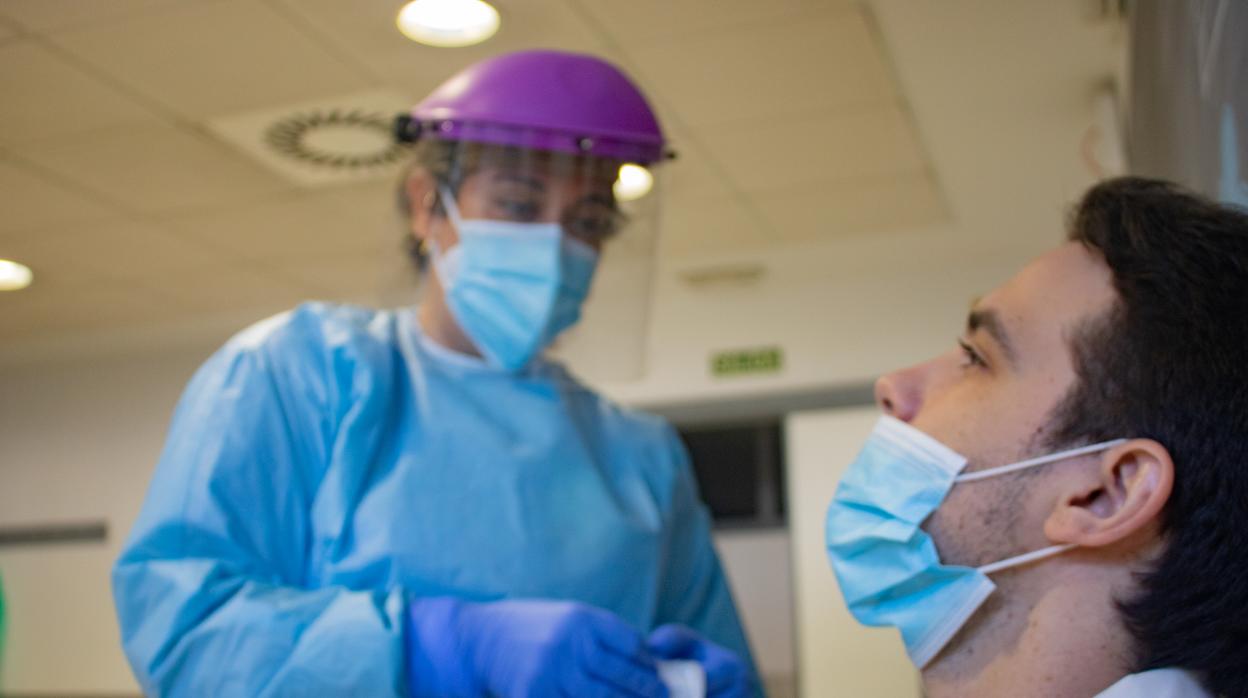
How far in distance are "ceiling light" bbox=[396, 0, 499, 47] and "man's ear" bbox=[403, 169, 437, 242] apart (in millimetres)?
858

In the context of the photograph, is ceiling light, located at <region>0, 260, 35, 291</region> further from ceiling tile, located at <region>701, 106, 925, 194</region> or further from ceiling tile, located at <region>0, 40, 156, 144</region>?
ceiling tile, located at <region>701, 106, 925, 194</region>

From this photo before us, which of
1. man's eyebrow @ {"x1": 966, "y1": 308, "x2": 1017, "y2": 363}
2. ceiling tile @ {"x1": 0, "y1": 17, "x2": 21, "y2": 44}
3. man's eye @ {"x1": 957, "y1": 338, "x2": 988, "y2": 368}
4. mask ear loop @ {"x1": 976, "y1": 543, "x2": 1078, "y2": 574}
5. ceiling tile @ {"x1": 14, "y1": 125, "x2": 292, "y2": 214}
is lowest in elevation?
mask ear loop @ {"x1": 976, "y1": 543, "x2": 1078, "y2": 574}

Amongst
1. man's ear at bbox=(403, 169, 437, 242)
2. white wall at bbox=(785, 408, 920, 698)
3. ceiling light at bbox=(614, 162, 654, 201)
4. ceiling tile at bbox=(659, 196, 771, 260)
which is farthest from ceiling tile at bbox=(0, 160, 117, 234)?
white wall at bbox=(785, 408, 920, 698)

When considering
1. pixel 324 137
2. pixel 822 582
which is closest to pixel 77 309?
pixel 324 137

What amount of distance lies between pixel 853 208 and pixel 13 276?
2725mm

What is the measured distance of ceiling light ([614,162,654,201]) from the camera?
151 centimetres

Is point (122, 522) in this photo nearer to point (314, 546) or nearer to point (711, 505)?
point (314, 546)

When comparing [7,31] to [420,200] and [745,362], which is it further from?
[745,362]

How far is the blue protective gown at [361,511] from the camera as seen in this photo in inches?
44.3

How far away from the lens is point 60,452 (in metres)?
1.88

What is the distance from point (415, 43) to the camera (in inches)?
94.7

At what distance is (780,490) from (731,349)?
67cm

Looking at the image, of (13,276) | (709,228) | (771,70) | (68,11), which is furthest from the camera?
(709,228)

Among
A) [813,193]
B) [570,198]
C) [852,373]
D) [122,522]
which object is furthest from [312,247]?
[570,198]
